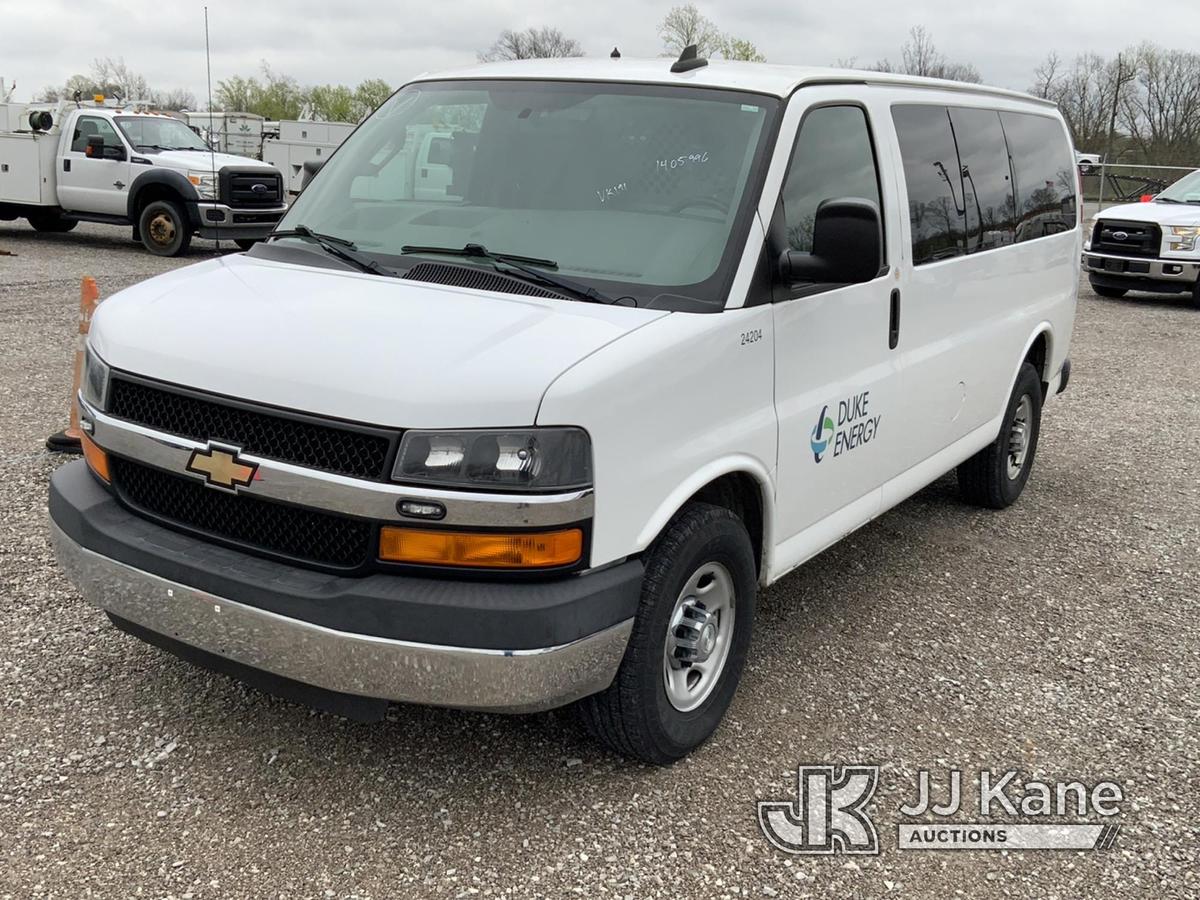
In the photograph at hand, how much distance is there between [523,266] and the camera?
12.1 ft

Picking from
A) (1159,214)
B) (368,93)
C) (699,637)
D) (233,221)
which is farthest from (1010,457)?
(368,93)

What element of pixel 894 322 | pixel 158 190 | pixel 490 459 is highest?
pixel 894 322

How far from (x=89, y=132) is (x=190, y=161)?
2124mm

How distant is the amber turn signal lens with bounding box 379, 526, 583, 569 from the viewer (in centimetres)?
298

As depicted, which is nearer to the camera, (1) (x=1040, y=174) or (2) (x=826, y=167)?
(2) (x=826, y=167)

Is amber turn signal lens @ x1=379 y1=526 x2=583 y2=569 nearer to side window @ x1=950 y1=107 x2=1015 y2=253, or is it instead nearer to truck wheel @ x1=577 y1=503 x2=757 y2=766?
truck wheel @ x1=577 y1=503 x2=757 y2=766

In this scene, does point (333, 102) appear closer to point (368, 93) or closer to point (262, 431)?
point (368, 93)

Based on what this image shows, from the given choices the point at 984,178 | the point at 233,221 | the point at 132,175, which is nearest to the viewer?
the point at 984,178

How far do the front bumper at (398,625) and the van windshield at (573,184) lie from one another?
3.37ft

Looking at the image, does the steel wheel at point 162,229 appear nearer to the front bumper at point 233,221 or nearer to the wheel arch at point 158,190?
the wheel arch at point 158,190

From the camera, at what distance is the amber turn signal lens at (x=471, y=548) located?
2.98 meters

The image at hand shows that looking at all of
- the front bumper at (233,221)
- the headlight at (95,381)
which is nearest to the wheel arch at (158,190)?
the front bumper at (233,221)

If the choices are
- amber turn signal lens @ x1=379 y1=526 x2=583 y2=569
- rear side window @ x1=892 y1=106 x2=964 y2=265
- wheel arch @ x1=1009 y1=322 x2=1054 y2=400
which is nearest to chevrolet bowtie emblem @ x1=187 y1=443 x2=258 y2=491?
amber turn signal lens @ x1=379 y1=526 x2=583 y2=569

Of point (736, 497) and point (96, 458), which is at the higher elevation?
point (96, 458)
